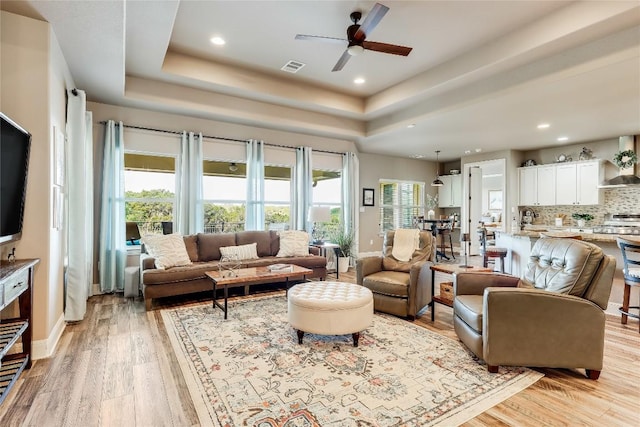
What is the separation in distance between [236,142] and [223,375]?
4.33 m

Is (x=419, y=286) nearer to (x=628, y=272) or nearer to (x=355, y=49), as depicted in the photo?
(x=628, y=272)

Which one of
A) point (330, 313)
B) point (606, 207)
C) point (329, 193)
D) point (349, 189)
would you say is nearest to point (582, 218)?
point (606, 207)

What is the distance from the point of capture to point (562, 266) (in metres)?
2.57

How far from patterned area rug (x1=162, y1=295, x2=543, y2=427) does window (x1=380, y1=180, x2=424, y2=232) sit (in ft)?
18.4

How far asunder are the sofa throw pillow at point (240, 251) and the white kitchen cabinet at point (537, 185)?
665cm

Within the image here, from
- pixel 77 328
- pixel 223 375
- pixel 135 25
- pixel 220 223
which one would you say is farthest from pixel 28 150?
pixel 220 223

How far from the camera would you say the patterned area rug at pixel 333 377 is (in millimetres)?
1933

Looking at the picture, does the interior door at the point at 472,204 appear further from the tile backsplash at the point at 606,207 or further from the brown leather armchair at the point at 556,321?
the brown leather armchair at the point at 556,321

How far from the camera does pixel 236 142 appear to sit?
19.2 feet

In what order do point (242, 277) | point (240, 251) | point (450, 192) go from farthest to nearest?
1. point (450, 192)
2. point (240, 251)
3. point (242, 277)

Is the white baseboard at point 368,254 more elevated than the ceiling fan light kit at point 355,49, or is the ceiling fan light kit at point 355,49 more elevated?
the ceiling fan light kit at point 355,49

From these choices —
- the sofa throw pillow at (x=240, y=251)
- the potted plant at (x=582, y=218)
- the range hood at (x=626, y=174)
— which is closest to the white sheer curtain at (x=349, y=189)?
the sofa throw pillow at (x=240, y=251)

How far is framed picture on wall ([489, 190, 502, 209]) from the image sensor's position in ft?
34.1

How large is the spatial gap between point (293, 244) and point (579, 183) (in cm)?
634
